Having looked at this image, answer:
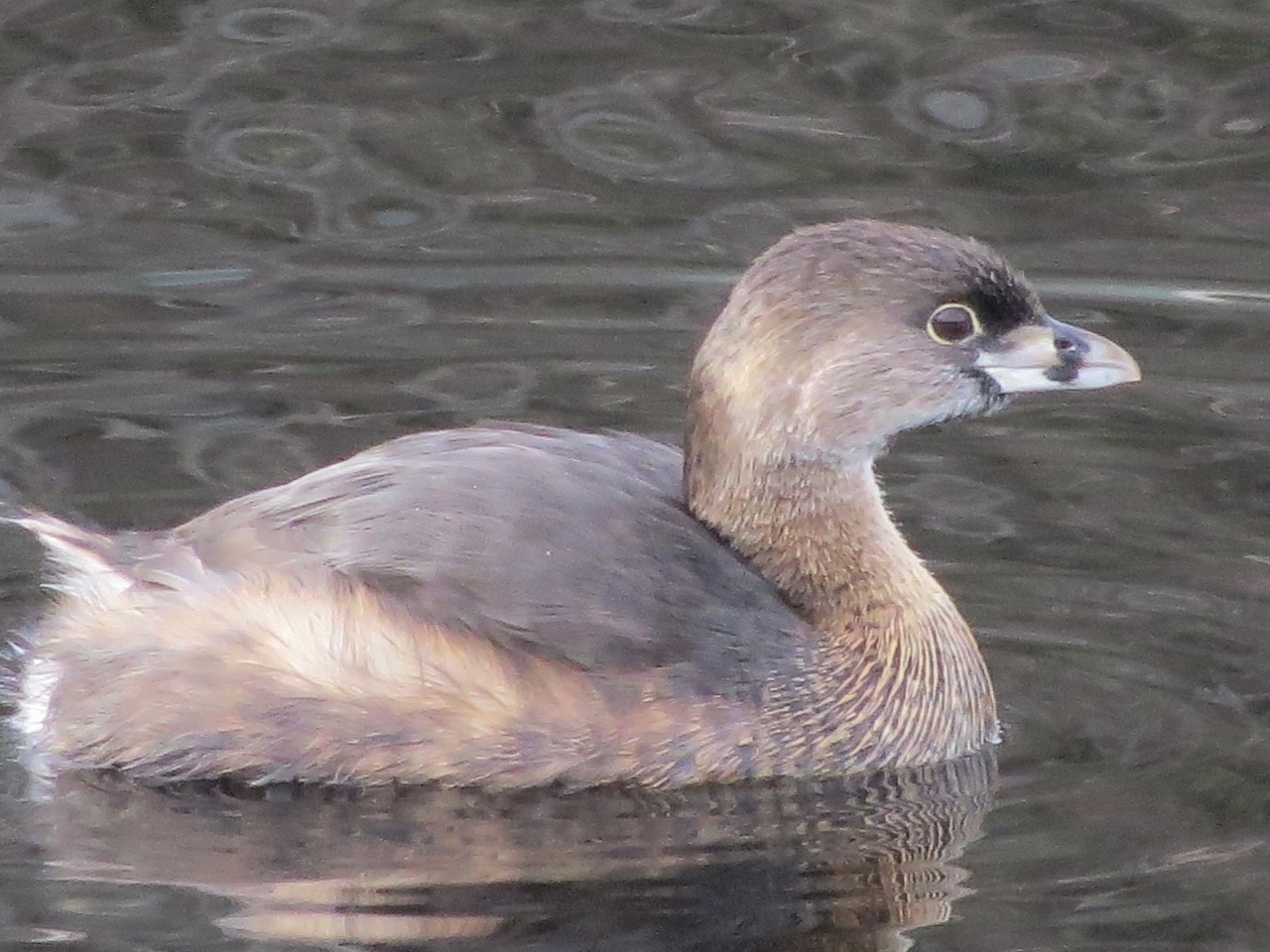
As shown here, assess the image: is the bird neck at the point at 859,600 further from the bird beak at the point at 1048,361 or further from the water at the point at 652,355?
the bird beak at the point at 1048,361

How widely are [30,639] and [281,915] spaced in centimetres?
142

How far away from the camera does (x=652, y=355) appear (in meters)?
8.44

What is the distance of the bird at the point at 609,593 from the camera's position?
5.96 metres

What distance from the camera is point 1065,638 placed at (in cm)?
673

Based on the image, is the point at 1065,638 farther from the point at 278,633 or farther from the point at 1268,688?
the point at 278,633

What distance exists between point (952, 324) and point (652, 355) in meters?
2.14

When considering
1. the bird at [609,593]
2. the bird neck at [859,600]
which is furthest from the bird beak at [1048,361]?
the bird neck at [859,600]

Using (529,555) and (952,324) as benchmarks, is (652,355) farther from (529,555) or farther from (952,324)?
(529,555)

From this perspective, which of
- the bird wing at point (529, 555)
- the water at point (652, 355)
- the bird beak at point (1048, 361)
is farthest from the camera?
the bird beak at point (1048, 361)

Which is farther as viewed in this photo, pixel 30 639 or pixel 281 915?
pixel 30 639

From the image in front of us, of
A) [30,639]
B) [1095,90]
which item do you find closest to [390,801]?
[30,639]

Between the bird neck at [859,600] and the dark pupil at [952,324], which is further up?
the dark pupil at [952,324]

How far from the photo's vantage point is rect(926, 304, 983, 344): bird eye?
6387mm

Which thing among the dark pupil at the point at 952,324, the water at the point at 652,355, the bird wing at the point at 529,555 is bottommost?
the water at the point at 652,355
